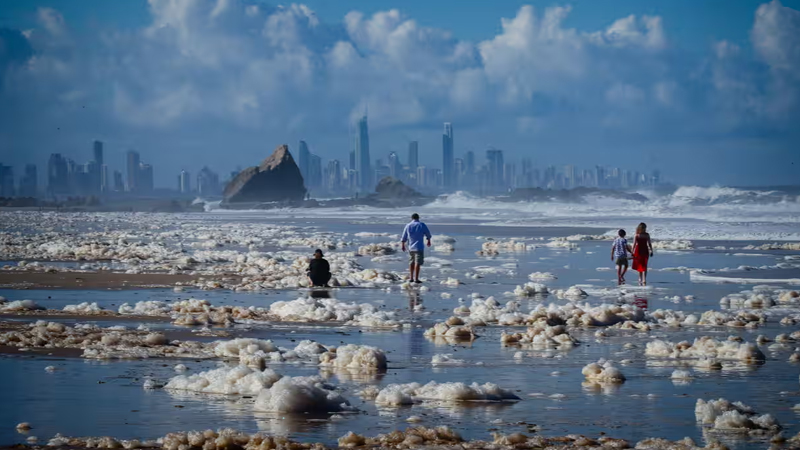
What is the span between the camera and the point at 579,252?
38.9m

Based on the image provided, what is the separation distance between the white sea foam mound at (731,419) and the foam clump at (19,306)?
12.9m

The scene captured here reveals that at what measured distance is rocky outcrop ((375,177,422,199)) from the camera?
539ft

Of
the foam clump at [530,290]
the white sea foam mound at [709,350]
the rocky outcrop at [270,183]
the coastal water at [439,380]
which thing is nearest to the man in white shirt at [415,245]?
the foam clump at [530,290]

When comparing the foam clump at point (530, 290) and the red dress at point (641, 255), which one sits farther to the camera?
the red dress at point (641, 255)

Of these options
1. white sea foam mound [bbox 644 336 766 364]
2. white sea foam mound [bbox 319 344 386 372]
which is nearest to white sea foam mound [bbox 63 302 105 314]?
white sea foam mound [bbox 319 344 386 372]

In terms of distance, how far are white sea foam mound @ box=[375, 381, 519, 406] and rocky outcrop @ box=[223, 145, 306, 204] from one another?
6285 inches

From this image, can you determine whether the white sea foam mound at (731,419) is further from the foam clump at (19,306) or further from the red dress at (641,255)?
the red dress at (641,255)

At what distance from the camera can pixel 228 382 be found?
10781 mm

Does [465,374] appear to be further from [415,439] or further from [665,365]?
[415,439]

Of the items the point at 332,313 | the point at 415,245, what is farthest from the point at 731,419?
the point at 415,245

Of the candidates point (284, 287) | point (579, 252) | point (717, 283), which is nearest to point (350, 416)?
point (284, 287)

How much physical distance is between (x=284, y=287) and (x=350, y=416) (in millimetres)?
14597

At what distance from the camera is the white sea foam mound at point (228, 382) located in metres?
10.7

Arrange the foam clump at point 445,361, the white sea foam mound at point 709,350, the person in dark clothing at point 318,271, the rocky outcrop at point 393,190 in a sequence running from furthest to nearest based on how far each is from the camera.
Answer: the rocky outcrop at point 393,190, the person in dark clothing at point 318,271, the white sea foam mound at point 709,350, the foam clump at point 445,361
